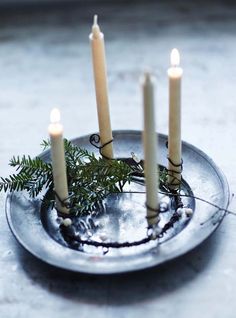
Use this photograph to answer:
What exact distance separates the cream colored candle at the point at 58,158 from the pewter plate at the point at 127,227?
48 mm

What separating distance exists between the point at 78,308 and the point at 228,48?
2.38ft

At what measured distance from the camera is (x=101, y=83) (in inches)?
31.8

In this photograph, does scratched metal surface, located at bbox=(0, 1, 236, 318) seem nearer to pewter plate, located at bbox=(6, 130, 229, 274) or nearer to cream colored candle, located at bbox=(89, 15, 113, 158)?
pewter plate, located at bbox=(6, 130, 229, 274)

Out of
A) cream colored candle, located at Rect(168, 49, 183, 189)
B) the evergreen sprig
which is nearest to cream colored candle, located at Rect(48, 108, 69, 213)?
the evergreen sprig

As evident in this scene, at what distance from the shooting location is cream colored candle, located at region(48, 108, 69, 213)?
725 mm

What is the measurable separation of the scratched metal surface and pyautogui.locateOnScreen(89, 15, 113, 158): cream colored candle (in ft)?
0.60

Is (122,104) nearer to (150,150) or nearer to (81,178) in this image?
(81,178)

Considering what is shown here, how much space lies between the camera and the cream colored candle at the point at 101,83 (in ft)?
2.54

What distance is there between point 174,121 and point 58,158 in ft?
0.54

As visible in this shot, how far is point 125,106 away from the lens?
3.60 feet

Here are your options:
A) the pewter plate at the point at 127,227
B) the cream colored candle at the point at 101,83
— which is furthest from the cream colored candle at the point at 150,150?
the cream colored candle at the point at 101,83

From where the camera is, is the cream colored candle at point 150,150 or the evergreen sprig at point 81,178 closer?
the cream colored candle at point 150,150

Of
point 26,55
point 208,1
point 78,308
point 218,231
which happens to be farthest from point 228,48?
point 78,308

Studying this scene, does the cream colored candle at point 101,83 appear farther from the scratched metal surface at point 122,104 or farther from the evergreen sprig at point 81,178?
the scratched metal surface at point 122,104
